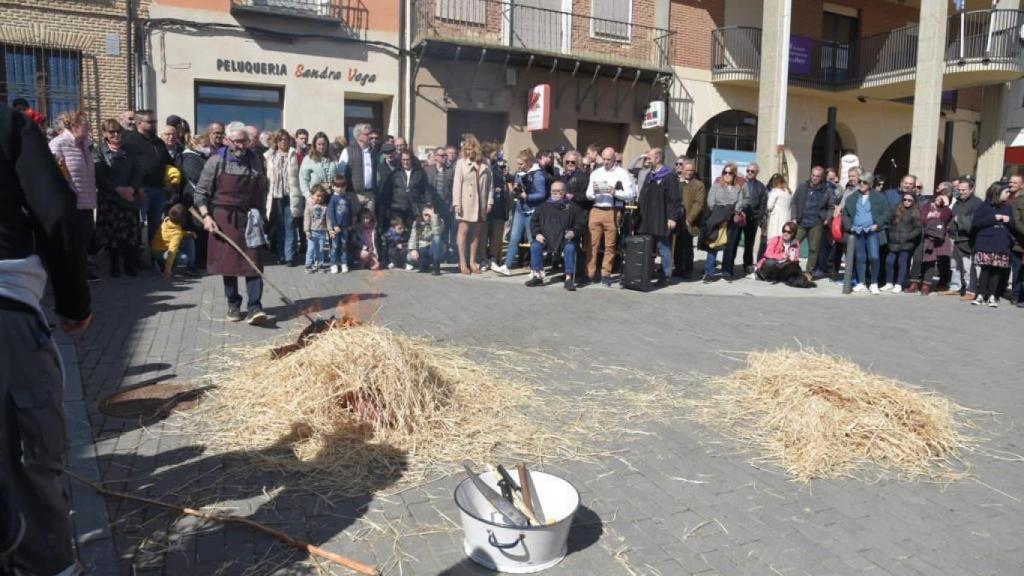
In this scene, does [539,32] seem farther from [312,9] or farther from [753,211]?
[753,211]

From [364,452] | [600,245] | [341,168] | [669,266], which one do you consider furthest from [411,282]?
[364,452]

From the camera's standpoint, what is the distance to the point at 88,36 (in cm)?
1523

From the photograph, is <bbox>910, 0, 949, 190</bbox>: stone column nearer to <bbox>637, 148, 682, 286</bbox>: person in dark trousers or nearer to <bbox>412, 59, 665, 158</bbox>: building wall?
<bbox>412, 59, 665, 158</bbox>: building wall

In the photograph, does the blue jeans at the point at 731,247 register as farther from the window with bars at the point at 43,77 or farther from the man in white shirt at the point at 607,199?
the window with bars at the point at 43,77

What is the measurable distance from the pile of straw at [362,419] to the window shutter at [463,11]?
48.3ft

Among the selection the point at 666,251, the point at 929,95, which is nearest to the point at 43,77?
the point at 666,251

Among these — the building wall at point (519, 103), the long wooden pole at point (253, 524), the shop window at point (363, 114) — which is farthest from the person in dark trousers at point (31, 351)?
the building wall at point (519, 103)

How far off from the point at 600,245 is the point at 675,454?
25.7 feet

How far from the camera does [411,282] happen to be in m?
11.5

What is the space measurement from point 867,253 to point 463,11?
1100cm

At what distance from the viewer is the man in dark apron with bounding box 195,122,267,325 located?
7.96 meters

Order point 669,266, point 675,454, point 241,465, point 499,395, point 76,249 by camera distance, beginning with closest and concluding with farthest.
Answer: point 76,249
point 241,465
point 675,454
point 499,395
point 669,266

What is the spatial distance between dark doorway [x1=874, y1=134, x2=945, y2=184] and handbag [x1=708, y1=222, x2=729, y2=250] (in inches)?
664

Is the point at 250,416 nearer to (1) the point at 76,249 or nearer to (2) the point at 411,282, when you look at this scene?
(1) the point at 76,249
